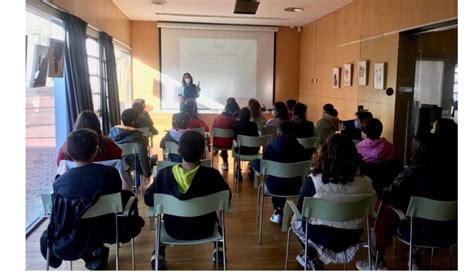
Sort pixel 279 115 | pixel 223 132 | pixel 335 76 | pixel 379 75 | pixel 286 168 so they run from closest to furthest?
pixel 286 168 < pixel 223 132 < pixel 279 115 < pixel 379 75 < pixel 335 76

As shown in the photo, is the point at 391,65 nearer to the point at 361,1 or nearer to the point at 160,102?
the point at 361,1

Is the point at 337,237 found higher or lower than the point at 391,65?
lower

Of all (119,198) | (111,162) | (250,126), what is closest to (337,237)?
(119,198)

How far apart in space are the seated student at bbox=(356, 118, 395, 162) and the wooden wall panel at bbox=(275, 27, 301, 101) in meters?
7.02

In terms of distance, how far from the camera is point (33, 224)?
150 inches

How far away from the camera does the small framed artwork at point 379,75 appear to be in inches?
237

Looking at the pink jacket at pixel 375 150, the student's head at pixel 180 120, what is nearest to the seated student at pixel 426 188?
the pink jacket at pixel 375 150

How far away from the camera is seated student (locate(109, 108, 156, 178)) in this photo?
4270 mm

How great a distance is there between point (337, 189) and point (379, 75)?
424cm

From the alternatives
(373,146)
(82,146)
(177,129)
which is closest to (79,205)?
(82,146)

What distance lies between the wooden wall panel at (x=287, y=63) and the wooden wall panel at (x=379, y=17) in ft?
12.1

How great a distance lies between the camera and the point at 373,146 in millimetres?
3512

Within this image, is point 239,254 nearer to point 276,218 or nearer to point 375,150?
point 276,218
